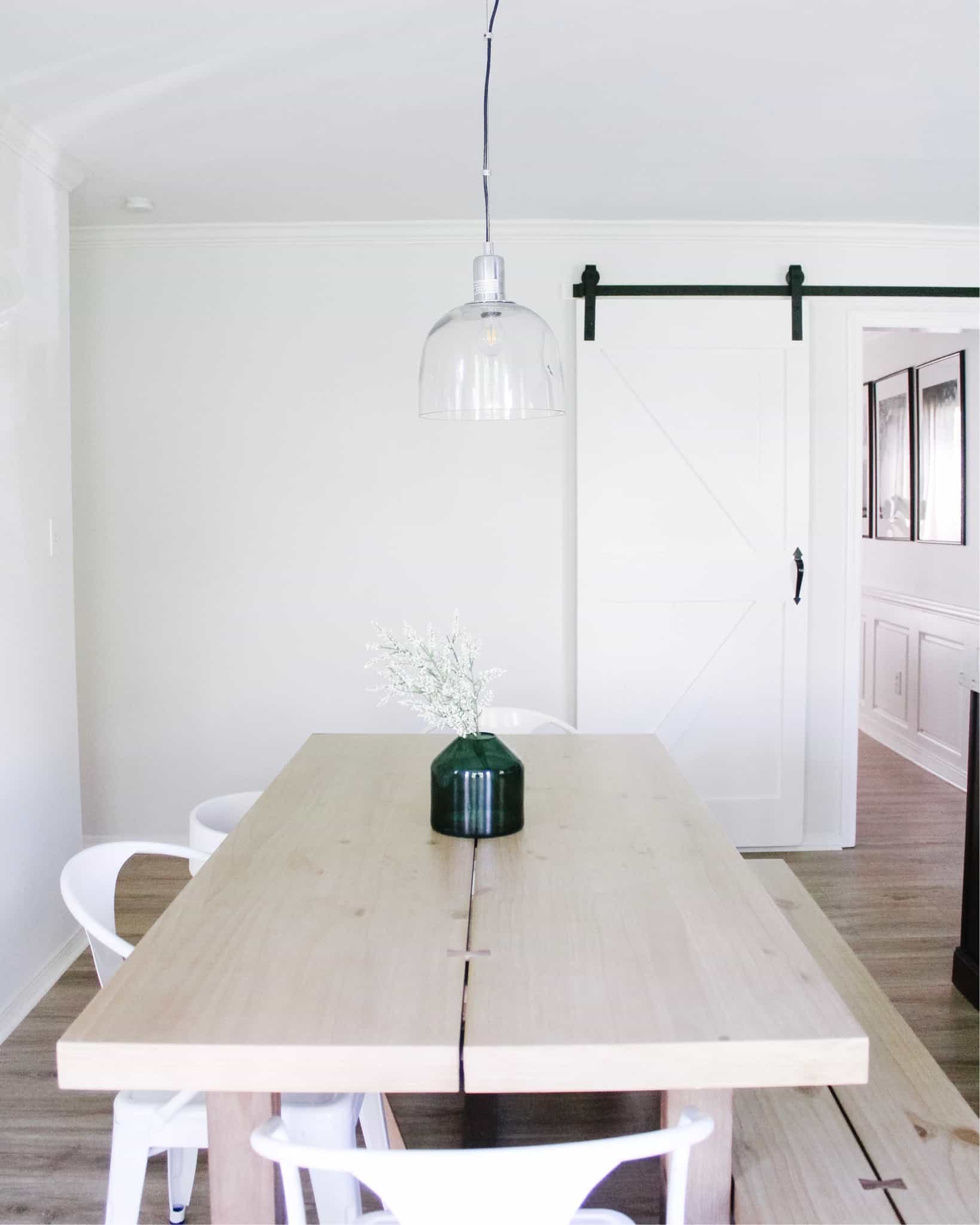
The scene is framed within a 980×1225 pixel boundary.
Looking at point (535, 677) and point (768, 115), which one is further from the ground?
point (768, 115)

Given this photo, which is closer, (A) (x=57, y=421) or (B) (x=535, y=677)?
A: (A) (x=57, y=421)

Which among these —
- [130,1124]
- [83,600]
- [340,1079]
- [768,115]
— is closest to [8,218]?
[83,600]

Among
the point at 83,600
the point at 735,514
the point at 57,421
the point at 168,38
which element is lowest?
the point at 83,600

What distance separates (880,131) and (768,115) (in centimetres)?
41

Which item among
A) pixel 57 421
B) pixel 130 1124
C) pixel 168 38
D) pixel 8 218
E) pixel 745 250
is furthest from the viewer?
pixel 745 250

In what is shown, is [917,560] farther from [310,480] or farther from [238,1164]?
[238,1164]

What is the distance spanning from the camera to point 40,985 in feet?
10.6

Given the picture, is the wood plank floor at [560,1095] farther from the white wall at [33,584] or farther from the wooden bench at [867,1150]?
the wooden bench at [867,1150]

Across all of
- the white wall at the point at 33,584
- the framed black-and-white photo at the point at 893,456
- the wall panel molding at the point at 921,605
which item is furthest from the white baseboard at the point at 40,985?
the framed black-and-white photo at the point at 893,456

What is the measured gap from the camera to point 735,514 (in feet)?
14.3

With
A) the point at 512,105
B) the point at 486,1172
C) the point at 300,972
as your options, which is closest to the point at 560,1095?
the point at 300,972

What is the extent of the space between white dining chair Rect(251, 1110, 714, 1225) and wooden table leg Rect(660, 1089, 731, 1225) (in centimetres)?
42

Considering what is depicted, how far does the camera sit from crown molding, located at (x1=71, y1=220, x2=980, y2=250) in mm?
4242

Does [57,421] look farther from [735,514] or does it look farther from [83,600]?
[735,514]
